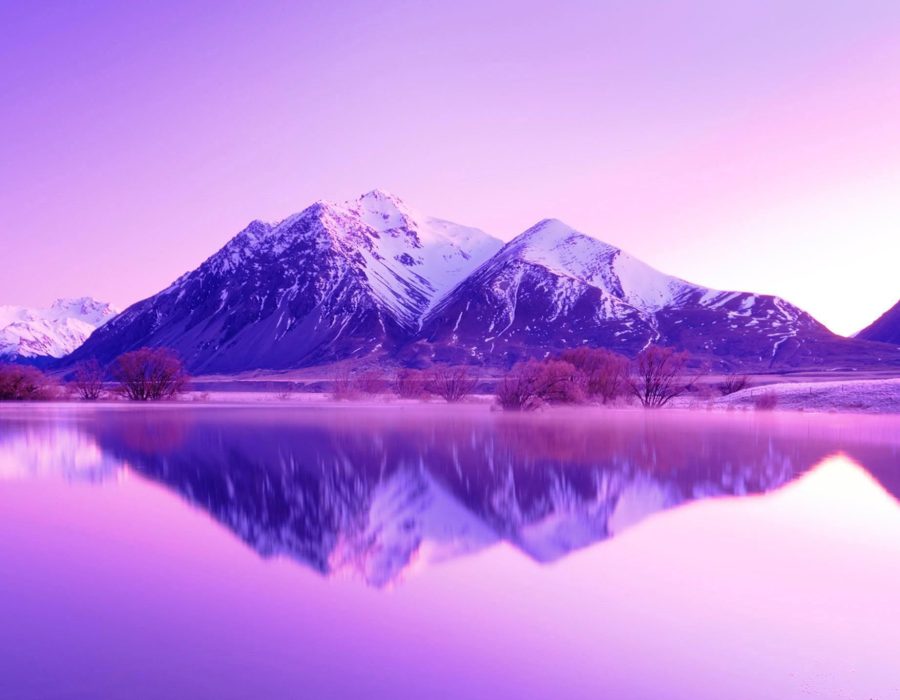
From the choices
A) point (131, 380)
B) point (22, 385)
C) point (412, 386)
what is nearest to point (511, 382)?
point (412, 386)

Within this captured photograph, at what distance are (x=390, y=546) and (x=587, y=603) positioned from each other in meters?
4.29

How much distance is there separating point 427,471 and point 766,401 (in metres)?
45.9

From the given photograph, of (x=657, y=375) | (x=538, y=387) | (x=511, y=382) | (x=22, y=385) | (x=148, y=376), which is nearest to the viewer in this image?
(x=538, y=387)

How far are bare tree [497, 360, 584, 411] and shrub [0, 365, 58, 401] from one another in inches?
1912

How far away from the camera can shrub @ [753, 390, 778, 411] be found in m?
60.2

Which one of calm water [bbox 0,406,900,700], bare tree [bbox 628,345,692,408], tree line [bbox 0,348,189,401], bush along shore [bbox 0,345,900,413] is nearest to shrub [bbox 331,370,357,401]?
bush along shore [bbox 0,345,900,413]

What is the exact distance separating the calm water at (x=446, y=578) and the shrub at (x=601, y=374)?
40.4 m

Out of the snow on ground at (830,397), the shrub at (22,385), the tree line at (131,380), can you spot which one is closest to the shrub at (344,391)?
the tree line at (131,380)

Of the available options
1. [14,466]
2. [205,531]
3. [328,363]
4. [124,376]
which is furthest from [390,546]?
[328,363]

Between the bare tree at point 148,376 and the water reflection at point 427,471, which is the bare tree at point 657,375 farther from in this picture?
the bare tree at point 148,376

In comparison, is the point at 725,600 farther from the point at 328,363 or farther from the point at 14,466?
the point at 328,363

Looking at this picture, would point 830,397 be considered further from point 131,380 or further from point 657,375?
point 131,380

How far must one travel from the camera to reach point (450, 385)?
75875 mm

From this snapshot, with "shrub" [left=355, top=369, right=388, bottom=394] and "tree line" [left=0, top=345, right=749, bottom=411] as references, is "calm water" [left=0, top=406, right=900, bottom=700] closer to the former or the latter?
"tree line" [left=0, top=345, right=749, bottom=411]
